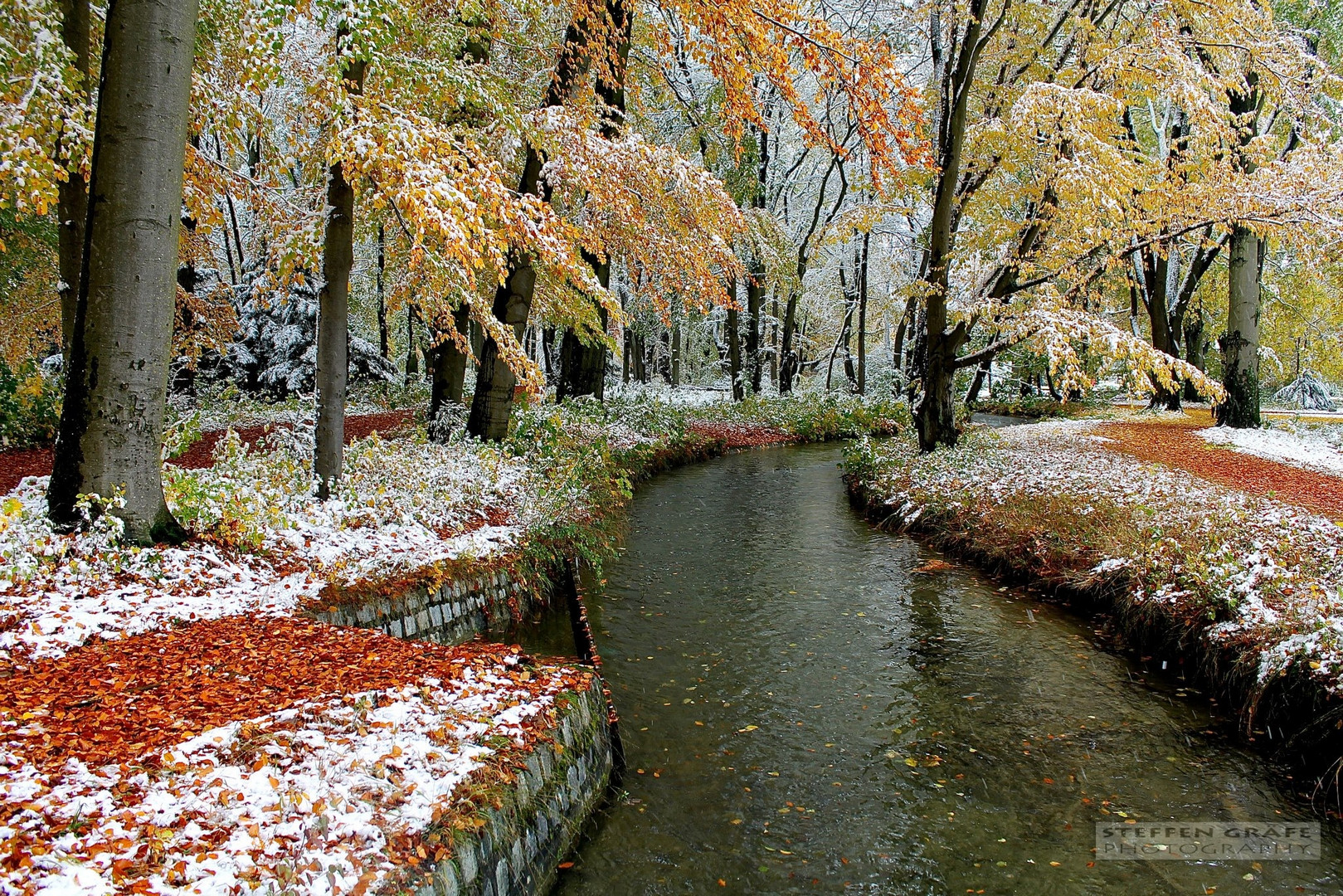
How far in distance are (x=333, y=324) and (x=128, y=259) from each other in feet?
8.07

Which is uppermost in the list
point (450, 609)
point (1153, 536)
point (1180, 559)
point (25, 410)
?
point (25, 410)

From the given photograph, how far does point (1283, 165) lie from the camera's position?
12.0 meters

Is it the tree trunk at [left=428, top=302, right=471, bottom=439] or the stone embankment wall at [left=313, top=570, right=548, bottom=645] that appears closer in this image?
the stone embankment wall at [left=313, top=570, right=548, bottom=645]

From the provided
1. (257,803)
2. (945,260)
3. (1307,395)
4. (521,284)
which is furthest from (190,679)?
(1307,395)

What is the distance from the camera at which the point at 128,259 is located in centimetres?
486

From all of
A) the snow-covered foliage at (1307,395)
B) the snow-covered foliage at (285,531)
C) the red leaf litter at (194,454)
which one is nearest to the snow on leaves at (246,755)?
the snow-covered foliage at (285,531)

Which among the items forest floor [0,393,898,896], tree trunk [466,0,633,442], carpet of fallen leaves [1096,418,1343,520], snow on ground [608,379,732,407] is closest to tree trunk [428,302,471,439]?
tree trunk [466,0,633,442]

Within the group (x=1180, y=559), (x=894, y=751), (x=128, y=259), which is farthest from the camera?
(x=1180, y=559)

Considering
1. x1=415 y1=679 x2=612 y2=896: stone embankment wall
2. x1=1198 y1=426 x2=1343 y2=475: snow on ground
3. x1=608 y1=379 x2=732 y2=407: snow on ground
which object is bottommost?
x1=415 y1=679 x2=612 y2=896: stone embankment wall

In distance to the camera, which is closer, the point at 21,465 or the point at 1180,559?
the point at 1180,559

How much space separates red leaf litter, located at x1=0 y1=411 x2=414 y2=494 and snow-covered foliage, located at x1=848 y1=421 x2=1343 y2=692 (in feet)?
28.7

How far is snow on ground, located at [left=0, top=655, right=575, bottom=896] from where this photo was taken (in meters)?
2.37

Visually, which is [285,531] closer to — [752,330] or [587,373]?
[587,373]

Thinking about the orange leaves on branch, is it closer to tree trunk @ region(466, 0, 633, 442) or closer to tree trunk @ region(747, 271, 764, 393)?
tree trunk @ region(466, 0, 633, 442)
